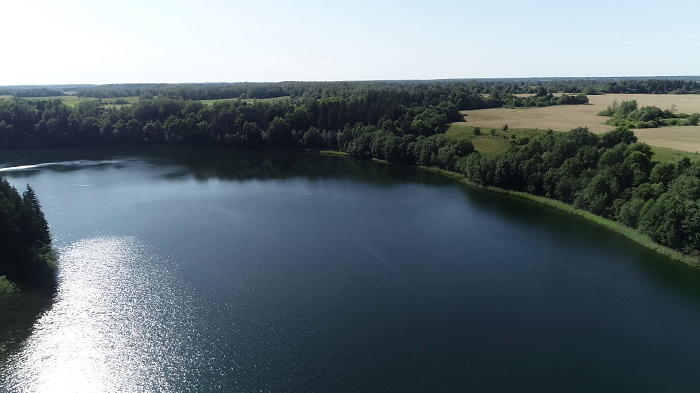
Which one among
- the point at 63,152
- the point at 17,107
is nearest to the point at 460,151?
the point at 63,152

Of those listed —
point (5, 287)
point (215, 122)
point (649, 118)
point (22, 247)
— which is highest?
point (649, 118)

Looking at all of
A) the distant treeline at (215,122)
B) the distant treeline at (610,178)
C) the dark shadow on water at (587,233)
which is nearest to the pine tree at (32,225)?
the dark shadow on water at (587,233)

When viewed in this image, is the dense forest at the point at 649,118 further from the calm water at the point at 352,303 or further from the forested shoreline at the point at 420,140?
the calm water at the point at 352,303

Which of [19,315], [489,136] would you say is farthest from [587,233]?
[19,315]

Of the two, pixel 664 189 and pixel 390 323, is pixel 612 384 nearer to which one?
pixel 390 323

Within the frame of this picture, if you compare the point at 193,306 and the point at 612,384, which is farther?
the point at 193,306

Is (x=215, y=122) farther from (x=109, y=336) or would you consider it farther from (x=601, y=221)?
(x=601, y=221)

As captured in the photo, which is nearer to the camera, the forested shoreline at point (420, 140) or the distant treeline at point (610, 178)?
the distant treeline at point (610, 178)
